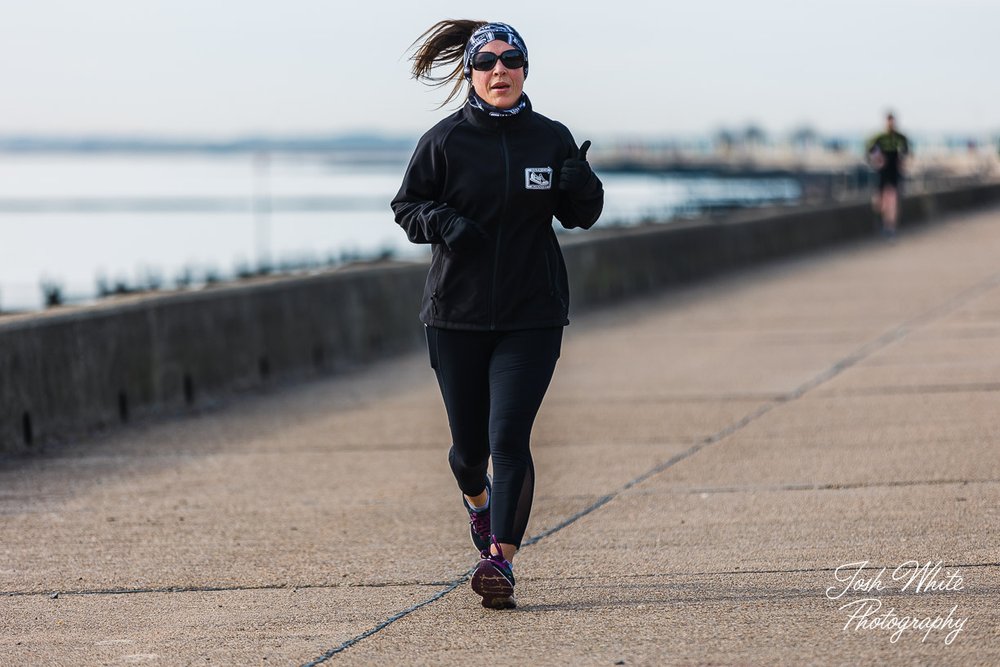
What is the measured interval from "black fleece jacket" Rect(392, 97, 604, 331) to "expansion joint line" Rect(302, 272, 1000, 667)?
40.1 inches

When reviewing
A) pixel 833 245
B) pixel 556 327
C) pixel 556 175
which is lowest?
pixel 833 245

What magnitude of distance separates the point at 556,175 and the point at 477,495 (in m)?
1.17

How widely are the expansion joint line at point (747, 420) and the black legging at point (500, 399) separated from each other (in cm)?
45

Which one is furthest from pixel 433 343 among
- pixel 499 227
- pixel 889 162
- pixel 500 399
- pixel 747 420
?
pixel 889 162

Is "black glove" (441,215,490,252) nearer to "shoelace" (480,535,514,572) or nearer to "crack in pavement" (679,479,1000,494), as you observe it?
"shoelace" (480,535,514,572)

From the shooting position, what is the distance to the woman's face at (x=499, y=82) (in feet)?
18.4

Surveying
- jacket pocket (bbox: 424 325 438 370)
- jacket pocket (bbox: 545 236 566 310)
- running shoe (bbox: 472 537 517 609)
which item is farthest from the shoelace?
jacket pocket (bbox: 545 236 566 310)

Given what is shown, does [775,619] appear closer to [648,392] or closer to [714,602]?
[714,602]

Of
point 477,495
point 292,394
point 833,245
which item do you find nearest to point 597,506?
point 477,495

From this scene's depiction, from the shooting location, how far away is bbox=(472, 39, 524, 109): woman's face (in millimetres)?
5602

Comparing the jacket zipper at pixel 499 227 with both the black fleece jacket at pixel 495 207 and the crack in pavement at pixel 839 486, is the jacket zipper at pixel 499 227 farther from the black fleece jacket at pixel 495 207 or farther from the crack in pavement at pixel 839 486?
the crack in pavement at pixel 839 486

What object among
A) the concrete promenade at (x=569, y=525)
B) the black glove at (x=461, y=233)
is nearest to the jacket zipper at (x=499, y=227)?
the black glove at (x=461, y=233)

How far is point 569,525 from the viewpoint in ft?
23.3

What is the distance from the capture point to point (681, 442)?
30.7 ft
